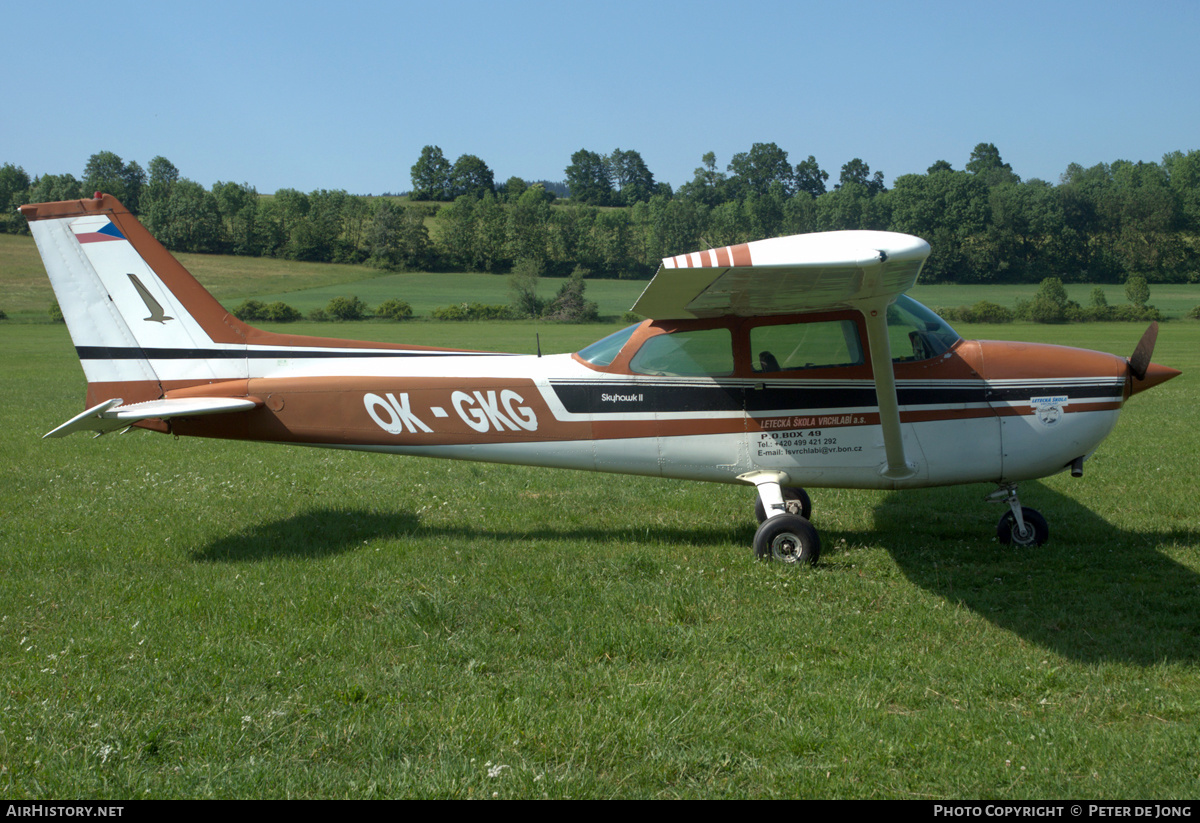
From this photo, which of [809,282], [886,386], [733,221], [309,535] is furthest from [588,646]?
[733,221]

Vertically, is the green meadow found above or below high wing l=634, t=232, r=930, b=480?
below

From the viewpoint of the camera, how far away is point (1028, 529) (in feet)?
22.0

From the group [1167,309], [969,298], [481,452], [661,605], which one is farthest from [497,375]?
[1167,309]

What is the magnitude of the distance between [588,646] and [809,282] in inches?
108

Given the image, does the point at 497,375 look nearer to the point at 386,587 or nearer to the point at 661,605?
the point at 386,587

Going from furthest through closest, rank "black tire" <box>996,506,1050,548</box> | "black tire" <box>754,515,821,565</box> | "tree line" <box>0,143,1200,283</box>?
"tree line" <box>0,143,1200,283</box> → "black tire" <box>996,506,1050,548</box> → "black tire" <box>754,515,821,565</box>

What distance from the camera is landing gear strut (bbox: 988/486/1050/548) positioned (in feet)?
21.9

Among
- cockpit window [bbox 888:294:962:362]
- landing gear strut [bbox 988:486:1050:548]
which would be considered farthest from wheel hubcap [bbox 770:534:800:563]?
landing gear strut [bbox 988:486:1050:548]

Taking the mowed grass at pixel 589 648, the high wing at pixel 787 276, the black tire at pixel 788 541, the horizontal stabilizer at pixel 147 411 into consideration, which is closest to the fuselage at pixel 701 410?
the horizontal stabilizer at pixel 147 411

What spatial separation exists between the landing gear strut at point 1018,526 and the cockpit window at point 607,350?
3.37m

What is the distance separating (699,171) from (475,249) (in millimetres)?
24861

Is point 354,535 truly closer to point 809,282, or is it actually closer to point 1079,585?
point 809,282

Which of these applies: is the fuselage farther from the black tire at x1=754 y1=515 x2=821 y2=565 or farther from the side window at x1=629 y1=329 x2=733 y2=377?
the black tire at x1=754 y1=515 x2=821 y2=565

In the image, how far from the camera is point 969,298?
54312mm
